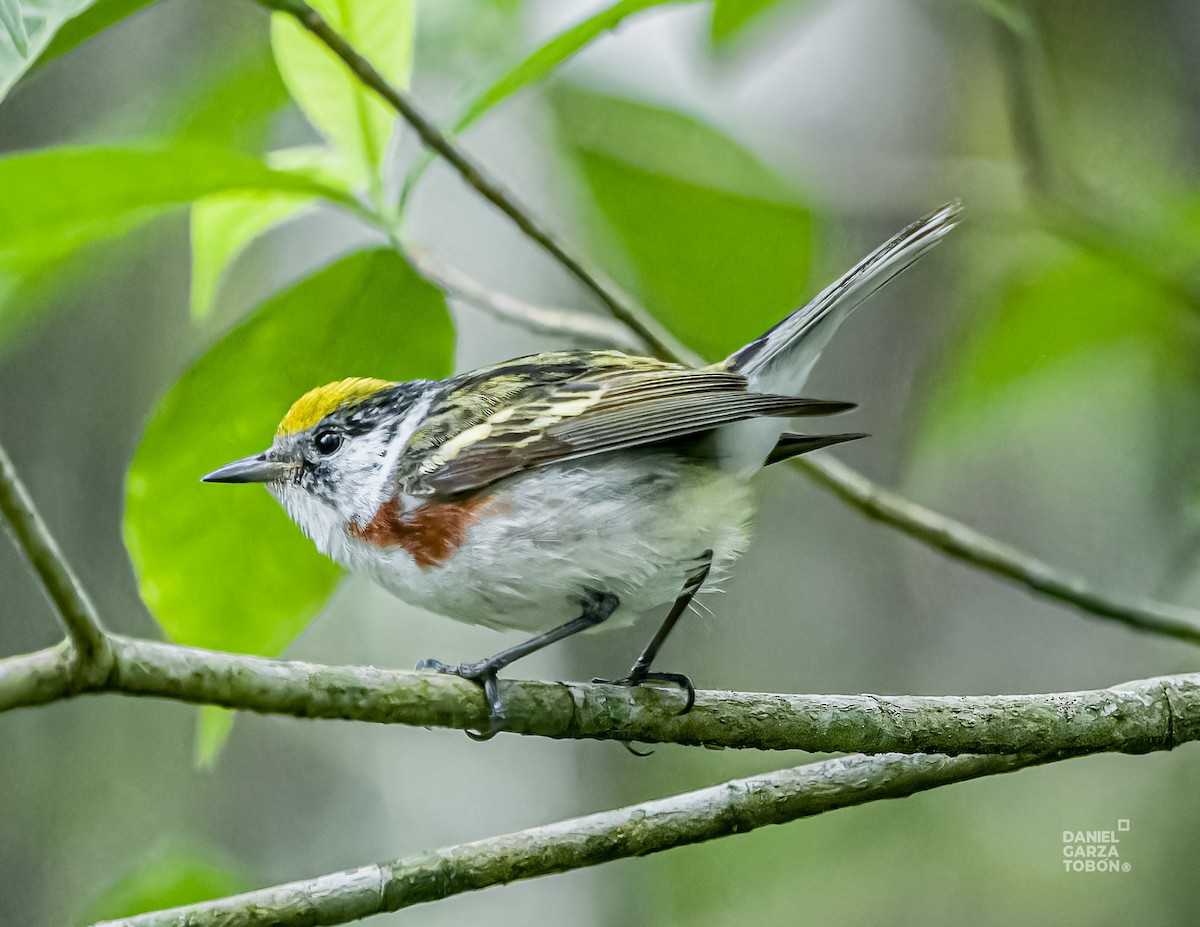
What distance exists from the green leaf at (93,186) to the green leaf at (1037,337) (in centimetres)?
125

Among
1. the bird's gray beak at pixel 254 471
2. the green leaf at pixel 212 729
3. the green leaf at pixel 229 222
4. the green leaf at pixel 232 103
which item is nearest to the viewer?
the green leaf at pixel 212 729

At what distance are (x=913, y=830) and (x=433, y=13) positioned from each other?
277 cm

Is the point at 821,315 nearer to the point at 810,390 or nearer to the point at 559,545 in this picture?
the point at 559,545

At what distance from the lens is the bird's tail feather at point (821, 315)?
1.79 m

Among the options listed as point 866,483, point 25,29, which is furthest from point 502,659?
point 25,29

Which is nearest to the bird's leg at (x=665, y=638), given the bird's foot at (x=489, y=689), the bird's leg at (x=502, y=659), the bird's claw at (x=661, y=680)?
the bird's claw at (x=661, y=680)

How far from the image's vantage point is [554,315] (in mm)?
2086

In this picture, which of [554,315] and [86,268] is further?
[554,315]

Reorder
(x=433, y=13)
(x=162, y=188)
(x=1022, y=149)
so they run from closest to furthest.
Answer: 1. (x=162, y=188)
2. (x=1022, y=149)
3. (x=433, y=13)

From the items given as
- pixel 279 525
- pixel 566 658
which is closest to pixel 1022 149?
pixel 279 525

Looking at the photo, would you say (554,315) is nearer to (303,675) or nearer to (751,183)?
(751,183)

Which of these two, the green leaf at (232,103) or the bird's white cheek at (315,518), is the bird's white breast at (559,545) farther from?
the green leaf at (232,103)

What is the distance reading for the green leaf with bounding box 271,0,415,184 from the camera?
1763mm

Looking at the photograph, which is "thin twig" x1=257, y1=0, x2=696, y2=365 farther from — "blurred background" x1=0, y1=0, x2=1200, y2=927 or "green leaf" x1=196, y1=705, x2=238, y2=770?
"green leaf" x1=196, y1=705, x2=238, y2=770
